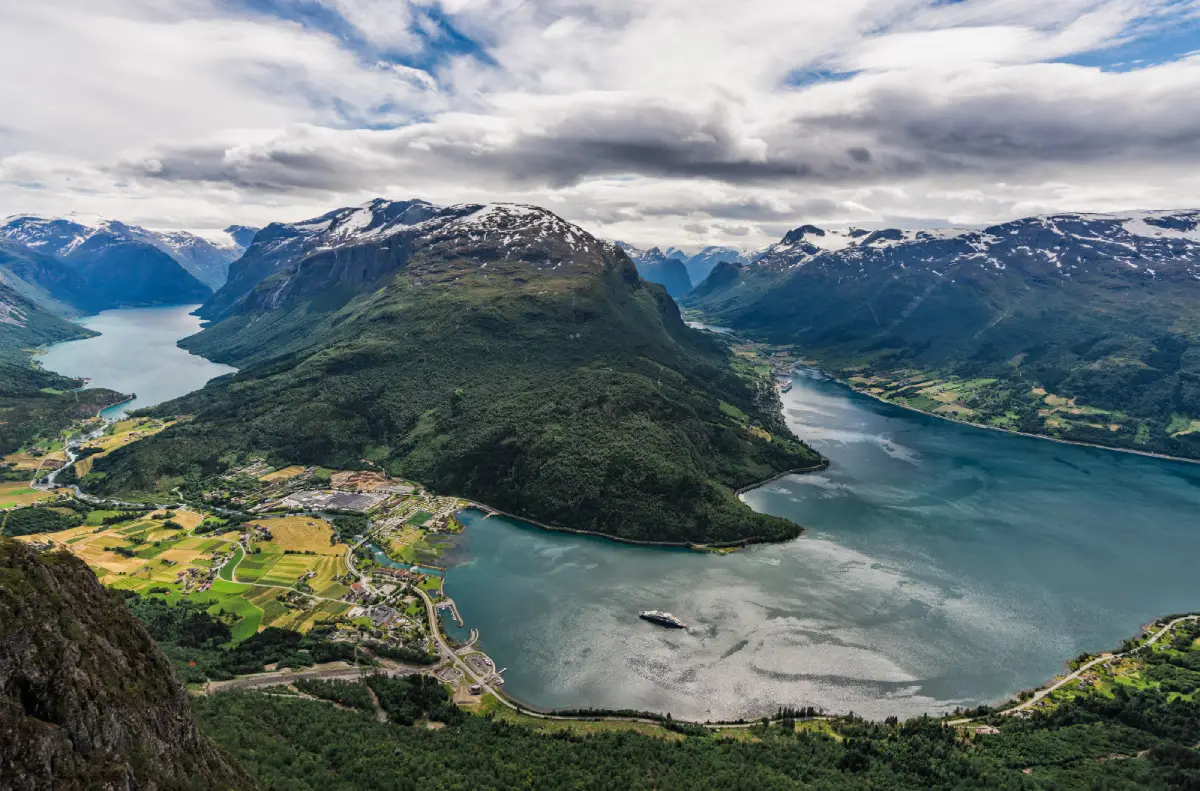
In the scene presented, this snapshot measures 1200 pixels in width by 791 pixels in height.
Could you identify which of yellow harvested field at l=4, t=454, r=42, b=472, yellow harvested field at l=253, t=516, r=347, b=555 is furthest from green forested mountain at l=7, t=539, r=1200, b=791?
yellow harvested field at l=4, t=454, r=42, b=472

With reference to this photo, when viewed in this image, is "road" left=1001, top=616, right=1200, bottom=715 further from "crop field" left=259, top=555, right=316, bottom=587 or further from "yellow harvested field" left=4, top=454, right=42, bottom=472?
"yellow harvested field" left=4, top=454, right=42, bottom=472

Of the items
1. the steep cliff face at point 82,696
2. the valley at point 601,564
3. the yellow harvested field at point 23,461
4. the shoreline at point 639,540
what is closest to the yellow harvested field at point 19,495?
the valley at point 601,564

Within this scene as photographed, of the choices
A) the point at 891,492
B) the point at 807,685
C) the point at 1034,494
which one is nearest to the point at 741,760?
the point at 807,685

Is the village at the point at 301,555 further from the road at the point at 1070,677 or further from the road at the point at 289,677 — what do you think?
the road at the point at 1070,677

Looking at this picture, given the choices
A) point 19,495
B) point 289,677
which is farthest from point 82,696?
point 19,495

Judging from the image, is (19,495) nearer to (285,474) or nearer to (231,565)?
(285,474)
